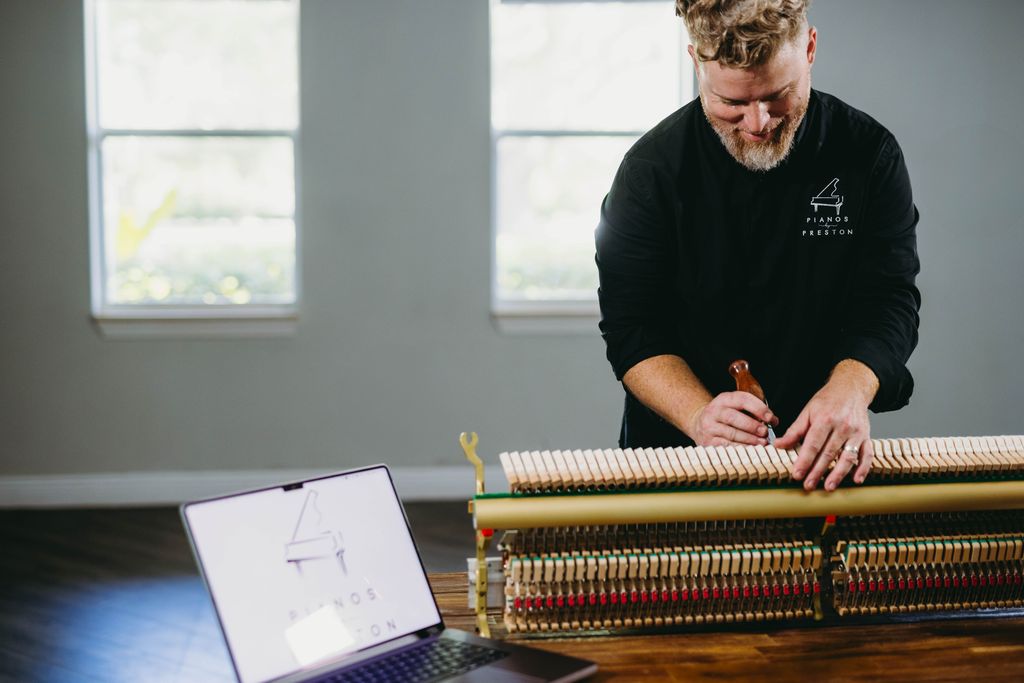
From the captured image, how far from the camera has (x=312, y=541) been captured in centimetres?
124

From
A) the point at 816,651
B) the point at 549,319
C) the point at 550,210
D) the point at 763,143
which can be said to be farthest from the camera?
the point at 550,210

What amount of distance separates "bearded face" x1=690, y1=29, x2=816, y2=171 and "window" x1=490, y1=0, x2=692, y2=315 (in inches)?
144

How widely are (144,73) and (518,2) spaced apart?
6.91 ft

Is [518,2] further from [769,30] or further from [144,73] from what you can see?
[769,30]

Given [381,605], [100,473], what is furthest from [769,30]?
[100,473]

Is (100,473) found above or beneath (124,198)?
beneath

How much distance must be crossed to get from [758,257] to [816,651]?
95 centimetres

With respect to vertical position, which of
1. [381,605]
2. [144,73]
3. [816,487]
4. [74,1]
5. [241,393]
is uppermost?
[74,1]

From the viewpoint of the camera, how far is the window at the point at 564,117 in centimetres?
552

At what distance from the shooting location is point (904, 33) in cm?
551

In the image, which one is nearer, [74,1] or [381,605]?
[381,605]

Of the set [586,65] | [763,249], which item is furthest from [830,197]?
[586,65]

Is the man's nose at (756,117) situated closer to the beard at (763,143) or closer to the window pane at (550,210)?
the beard at (763,143)

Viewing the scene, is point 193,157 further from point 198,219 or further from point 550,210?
point 550,210
